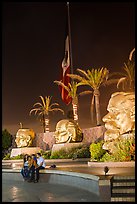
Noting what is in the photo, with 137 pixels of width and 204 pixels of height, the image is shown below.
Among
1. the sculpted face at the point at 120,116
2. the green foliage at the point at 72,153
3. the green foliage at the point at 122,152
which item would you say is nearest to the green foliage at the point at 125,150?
the green foliage at the point at 122,152

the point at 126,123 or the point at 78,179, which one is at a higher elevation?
the point at 126,123

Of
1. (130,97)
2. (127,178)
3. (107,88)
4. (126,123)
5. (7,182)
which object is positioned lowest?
(7,182)

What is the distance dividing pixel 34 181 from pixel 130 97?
5.22m

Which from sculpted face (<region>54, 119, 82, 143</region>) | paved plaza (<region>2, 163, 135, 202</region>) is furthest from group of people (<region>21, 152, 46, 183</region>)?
sculpted face (<region>54, 119, 82, 143</region>)

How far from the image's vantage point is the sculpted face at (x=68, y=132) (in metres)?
20.1

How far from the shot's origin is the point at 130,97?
13.2m

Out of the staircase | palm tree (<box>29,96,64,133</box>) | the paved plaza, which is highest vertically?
palm tree (<box>29,96,64,133</box>)

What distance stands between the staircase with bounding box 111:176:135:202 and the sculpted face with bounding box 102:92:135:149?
5.08 m

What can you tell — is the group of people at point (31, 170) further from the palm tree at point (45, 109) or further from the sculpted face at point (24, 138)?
the palm tree at point (45, 109)

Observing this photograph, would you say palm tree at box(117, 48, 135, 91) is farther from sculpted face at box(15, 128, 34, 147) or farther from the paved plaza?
the paved plaza

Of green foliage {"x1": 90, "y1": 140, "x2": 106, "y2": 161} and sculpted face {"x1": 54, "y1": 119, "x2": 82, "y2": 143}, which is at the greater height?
sculpted face {"x1": 54, "y1": 119, "x2": 82, "y2": 143}

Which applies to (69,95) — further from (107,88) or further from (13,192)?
(13,192)

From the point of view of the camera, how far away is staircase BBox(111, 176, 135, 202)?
23.6 feet

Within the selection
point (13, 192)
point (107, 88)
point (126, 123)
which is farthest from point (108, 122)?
point (107, 88)
